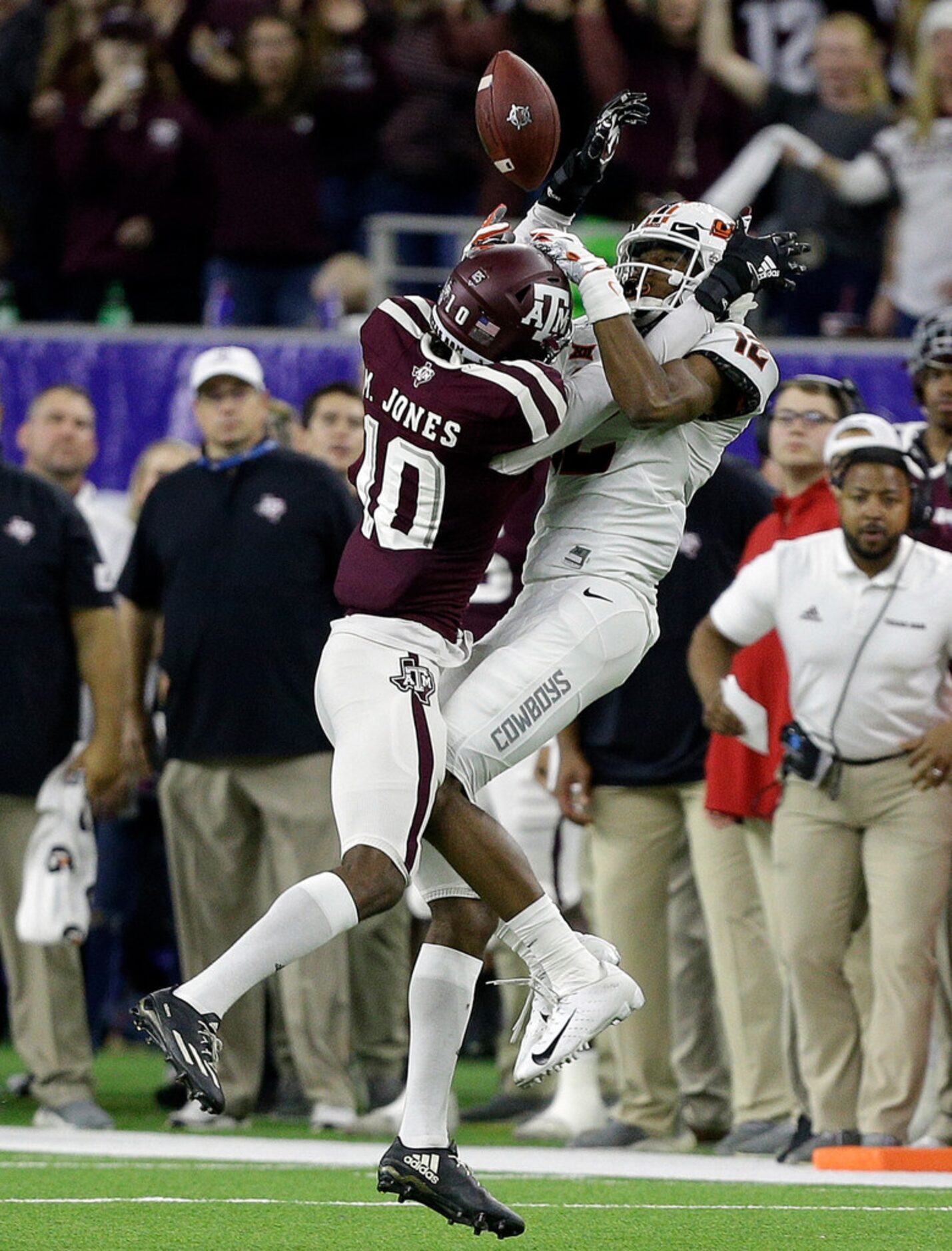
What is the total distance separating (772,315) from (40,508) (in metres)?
4.61

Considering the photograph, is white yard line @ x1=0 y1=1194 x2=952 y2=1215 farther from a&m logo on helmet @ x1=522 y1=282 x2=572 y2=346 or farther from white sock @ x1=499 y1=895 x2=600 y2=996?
a&m logo on helmet @ x1=522 y1=282 x2=572 y2=346

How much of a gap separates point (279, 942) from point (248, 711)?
3002 millimetres

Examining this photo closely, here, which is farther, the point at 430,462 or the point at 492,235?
the point at 492,235

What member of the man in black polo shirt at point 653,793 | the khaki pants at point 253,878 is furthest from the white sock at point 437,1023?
the khaki pants at point 253,878

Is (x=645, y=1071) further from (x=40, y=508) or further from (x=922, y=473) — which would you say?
(x=40, y=508)

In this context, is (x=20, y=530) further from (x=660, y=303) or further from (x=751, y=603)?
(x=660, y=303)

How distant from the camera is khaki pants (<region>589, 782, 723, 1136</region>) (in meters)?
7.65

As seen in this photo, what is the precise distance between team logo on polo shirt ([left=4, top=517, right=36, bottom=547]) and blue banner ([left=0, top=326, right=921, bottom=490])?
2.41 metres

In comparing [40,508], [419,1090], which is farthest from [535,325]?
[40,508]

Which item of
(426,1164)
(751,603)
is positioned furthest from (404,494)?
(751,603)

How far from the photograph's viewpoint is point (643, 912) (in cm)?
775

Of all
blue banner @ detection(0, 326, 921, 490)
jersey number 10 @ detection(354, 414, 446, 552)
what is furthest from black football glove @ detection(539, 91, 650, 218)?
blue banner @ detection(0, 326, 921, 490)

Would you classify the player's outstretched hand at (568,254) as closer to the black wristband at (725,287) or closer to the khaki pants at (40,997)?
the black wristband at (725,287)

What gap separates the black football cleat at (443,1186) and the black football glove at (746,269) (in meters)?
2.03
